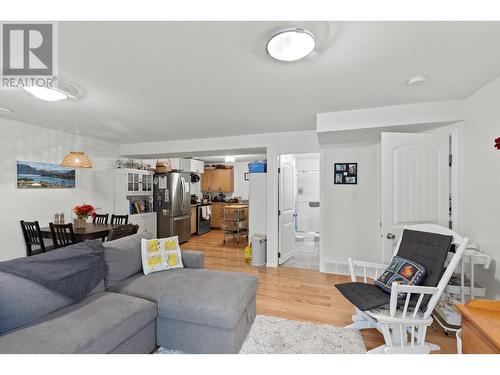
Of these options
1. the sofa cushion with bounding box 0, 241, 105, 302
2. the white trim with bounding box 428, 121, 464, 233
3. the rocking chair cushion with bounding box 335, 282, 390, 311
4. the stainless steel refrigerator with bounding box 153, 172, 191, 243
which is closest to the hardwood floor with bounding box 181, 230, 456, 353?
the rocking chair cushion with bounding box 335, 282, 390, 311

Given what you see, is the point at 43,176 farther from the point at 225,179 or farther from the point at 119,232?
the point at 225,179

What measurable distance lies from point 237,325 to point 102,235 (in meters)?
2.42

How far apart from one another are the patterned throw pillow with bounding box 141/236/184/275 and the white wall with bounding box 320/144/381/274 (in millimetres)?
2436

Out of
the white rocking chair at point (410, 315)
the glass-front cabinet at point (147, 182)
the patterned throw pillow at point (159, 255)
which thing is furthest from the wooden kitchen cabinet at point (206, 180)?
the white rocking chair at point (410, 315)

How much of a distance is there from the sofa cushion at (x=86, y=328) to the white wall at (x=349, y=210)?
3.04 metres

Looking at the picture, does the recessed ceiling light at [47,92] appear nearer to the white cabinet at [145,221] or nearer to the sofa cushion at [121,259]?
the sofa cushion at [121,259]

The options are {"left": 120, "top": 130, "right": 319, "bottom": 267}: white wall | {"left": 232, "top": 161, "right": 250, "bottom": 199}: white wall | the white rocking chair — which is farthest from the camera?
{"left": 232, "top": 161, "right": 250, "bottom": 199}: white wall

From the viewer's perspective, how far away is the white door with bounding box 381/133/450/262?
2633 mm

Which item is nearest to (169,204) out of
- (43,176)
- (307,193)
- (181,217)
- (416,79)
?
(181,217)

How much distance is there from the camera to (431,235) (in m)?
2.10

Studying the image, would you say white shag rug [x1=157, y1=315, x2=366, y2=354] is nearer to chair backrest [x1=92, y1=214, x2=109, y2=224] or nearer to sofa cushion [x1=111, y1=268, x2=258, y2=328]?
sofa cushion [x1=111, y1=268, x2=258, y2=328]

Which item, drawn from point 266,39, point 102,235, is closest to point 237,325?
point 266,39

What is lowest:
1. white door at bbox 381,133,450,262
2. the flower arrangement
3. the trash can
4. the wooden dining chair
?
the trash can

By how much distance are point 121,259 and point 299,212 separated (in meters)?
5.50
